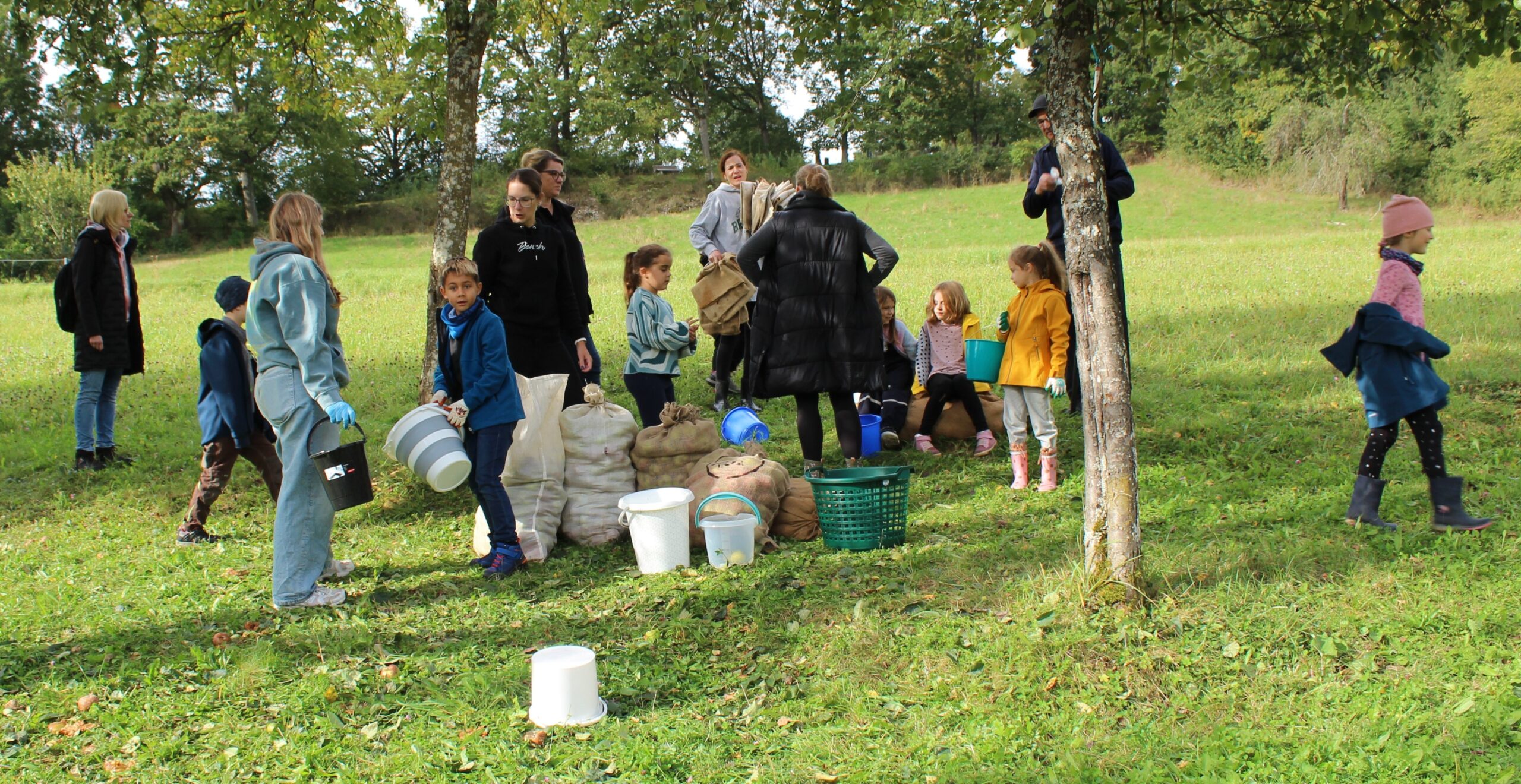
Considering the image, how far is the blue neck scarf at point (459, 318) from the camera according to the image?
17.1ft

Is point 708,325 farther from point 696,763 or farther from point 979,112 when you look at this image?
point 979,112

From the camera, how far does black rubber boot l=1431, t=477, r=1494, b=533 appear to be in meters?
4.98

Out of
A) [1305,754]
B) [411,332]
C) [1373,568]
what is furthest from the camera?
[411,332]

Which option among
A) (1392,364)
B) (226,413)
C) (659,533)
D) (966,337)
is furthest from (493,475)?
(1392,364)

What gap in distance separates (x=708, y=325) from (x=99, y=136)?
6281cm

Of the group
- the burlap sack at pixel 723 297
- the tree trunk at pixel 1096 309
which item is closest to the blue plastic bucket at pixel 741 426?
the burlap sack at pixel 723 297

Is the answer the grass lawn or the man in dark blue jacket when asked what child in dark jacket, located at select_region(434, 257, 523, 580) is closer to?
the grass lawn

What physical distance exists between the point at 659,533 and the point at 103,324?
5.02 m

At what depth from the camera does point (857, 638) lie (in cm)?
416

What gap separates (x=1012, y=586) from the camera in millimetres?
4582

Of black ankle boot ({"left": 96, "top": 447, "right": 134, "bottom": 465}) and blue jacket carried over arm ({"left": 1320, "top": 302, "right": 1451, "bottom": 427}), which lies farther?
black ankle boot ({"left": 96, "top": 447, "right": 134, "bottom": 465})

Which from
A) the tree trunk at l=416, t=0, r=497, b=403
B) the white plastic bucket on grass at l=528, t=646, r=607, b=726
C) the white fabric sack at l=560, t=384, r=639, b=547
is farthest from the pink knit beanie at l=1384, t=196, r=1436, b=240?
the tree trunk at l=416, t=0, r=497, b=403

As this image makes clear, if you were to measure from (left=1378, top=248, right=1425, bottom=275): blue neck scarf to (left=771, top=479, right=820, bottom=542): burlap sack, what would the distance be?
3123 millimetres

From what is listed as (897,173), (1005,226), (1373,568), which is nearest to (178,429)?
(1373,568)
